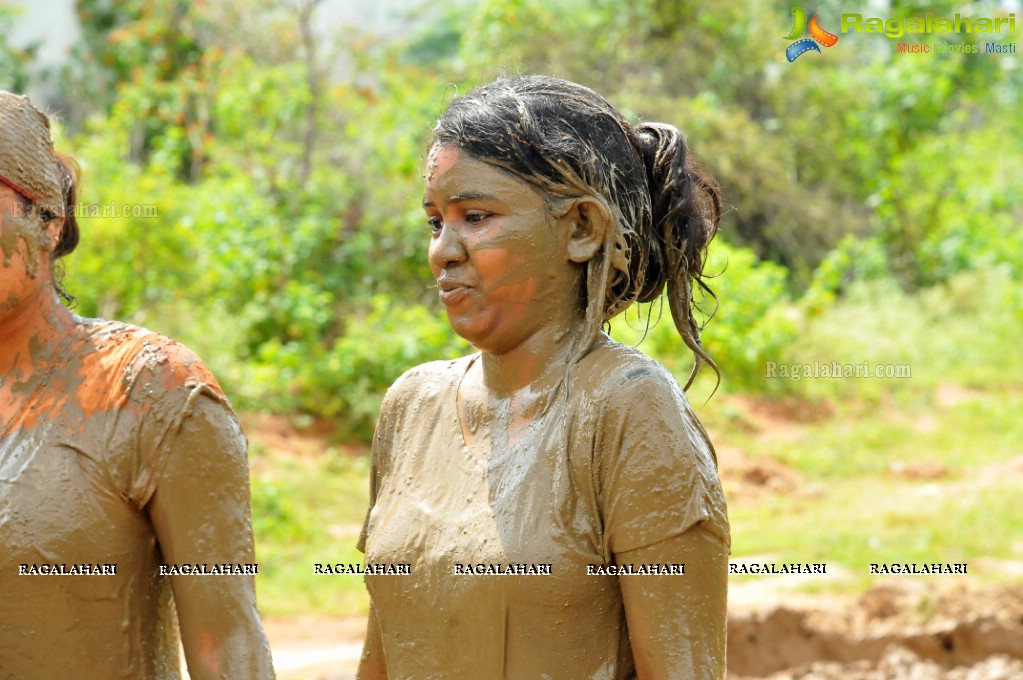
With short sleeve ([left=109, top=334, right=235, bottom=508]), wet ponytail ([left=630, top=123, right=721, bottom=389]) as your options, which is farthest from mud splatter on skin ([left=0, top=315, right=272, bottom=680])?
wet ponytail ([left=630, top=123, right=721, bottom=389])

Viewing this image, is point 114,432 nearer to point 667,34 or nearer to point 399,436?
point 399,436

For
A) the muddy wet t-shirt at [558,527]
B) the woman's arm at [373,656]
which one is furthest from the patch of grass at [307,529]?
the muddy wet t-shirt at [558,527]

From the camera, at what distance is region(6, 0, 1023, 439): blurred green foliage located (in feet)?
34.3

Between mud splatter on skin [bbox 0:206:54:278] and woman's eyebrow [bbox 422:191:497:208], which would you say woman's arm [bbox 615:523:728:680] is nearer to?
woman's eyebrow [bbox 422:191:497:208]

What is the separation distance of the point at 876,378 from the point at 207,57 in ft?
24.0

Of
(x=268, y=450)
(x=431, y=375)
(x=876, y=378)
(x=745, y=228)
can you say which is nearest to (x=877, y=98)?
(x=745, y=228)

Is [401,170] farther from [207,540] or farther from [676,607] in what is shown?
[676,607]

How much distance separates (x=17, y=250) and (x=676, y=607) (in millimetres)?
1377

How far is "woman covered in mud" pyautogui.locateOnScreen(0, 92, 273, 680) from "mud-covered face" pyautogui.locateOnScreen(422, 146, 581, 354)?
0.49 m

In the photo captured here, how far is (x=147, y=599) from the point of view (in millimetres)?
2432

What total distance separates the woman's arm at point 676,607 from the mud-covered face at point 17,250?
4.02 feet

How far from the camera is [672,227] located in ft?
8.11

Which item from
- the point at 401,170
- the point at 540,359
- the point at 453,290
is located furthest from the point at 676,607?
the point at 401,170

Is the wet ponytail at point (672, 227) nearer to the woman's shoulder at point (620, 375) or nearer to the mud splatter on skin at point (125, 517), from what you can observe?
the woman's shoulder at point (620, 375)
